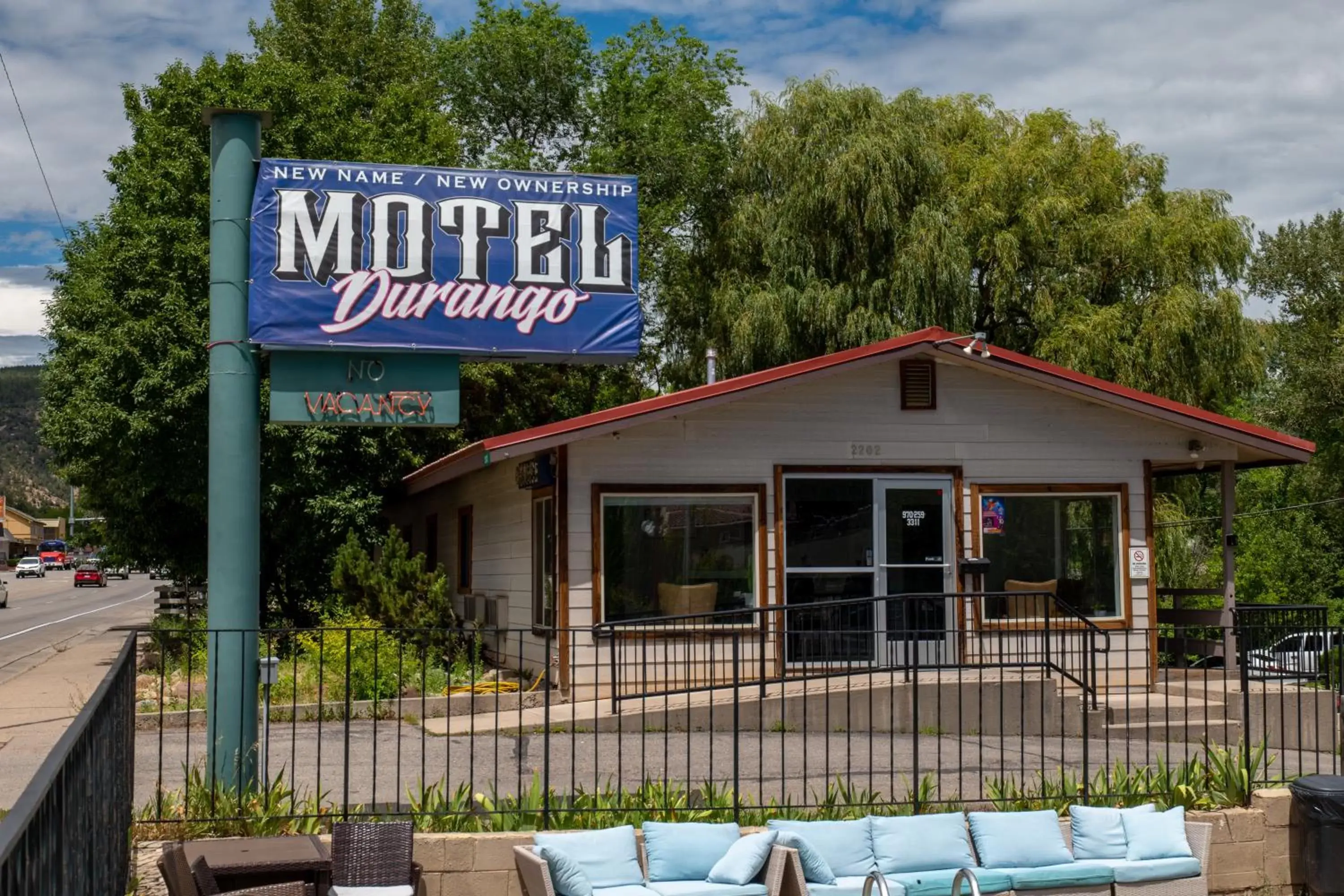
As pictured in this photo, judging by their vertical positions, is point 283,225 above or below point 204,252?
below

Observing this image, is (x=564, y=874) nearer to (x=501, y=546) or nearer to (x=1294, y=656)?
(x=1294, y=656)

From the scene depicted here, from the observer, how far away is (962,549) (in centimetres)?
1692

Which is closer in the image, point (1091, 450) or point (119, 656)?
point (119, 656)

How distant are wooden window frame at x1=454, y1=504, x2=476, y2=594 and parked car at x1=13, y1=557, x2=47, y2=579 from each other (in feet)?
315

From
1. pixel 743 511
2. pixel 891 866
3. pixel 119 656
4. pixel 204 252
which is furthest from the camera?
pixel 204 252

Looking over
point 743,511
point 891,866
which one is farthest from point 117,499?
point 891,866

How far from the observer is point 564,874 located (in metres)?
8.51

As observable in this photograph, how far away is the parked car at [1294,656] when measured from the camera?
1198 centimetres

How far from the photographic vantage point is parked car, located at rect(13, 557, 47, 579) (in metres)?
108

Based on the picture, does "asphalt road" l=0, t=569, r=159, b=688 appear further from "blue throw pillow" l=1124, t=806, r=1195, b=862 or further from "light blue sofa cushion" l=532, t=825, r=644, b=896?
"blue throw pillow" l=1124, t=806, r=1195, b=862

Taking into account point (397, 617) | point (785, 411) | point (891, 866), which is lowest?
point (891, 866)

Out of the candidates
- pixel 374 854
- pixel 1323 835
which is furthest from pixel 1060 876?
pixel 374 854

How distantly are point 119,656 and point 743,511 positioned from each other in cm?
931

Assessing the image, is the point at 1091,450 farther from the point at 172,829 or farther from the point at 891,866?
the point at 172,829
